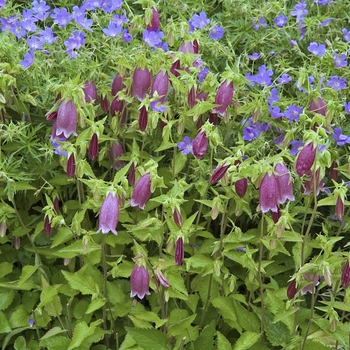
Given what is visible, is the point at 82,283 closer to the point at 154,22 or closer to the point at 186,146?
the point at 186,146

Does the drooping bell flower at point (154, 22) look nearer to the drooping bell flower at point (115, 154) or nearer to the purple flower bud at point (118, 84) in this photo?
the purple flower bud at point (118, 84)

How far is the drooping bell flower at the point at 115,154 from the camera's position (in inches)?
Result: 90.3

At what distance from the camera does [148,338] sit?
1995 millimetres

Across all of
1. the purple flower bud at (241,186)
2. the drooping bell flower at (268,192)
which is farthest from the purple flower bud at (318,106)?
the drooping bell flower at (268,192)

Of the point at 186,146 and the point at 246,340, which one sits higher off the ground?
the point at 186,146

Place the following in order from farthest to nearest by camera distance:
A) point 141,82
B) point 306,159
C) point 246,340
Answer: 1. point 141,82
2. point 246,340
3. point 306,159

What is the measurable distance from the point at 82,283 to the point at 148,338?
12.3 inches

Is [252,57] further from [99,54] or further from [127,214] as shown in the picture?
[127,214]

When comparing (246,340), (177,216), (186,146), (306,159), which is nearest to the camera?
(306,159)

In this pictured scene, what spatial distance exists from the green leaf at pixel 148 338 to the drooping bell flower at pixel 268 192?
24.4 inches

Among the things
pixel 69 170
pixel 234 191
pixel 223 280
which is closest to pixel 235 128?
pixel 234 191

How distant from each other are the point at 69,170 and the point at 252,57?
122 centimetres

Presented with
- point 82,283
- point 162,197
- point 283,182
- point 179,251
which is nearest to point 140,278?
point 179,251

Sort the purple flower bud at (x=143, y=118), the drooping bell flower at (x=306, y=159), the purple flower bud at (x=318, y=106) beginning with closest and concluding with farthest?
the drooping bell flower at (x=306, y=159) < the purple flower bud at (x=143, y=118) < the purple flower bud at (x=318, y=106)
